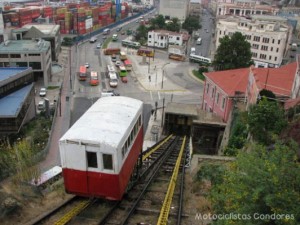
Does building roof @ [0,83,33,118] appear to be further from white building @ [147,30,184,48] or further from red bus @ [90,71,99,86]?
white building @ [147,30,184,48]

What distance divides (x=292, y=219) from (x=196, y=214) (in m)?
7.36

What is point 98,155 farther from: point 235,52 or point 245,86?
point 235,52

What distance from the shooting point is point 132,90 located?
56062mm

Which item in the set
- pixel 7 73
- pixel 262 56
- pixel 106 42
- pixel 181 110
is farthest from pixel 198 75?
pixel 106 42

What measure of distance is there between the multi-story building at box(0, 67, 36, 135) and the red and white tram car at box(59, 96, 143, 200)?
23.2m

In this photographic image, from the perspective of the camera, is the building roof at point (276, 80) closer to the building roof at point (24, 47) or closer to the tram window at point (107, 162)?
the tram window at point (107, 162)

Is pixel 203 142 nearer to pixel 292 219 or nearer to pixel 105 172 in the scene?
pixel 105 172

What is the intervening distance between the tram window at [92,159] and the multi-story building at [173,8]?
122304mm

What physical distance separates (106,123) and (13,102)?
27119mm

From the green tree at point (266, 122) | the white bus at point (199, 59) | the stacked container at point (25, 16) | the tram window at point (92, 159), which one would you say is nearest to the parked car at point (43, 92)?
the white bus at point (199, 59)

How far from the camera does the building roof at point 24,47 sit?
179 ft

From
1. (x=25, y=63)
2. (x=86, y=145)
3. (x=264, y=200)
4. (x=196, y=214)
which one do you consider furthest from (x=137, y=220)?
(x=25, y=63)

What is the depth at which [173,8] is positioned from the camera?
12862cm

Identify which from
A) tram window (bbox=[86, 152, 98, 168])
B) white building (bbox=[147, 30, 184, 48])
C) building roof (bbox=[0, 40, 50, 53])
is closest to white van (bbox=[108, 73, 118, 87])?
building roof (bbox=[0, 40, 50, 53])
